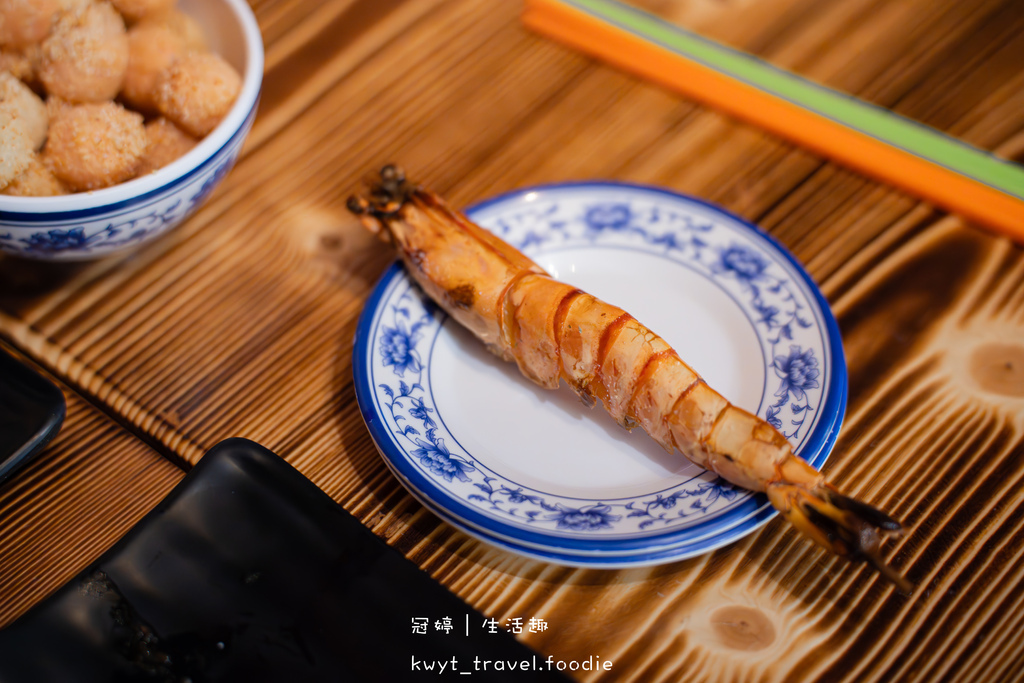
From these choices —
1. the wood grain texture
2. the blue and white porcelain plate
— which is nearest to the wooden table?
the wood grain texture

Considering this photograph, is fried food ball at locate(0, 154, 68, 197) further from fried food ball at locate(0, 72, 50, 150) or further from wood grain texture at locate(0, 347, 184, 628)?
wood grain texture at locate(0, 347, 184, 628)

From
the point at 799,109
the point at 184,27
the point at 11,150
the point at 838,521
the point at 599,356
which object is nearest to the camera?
the point at 838,521

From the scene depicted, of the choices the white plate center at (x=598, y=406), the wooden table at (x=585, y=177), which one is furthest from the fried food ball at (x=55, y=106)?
the white plate center at (x=598, y=406)

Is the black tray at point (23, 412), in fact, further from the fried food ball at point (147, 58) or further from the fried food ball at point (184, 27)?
the fried food ball at point (184, 27)

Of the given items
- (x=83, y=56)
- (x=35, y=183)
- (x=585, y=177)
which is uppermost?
(x=585, y=177)

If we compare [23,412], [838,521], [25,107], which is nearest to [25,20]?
[25,107]

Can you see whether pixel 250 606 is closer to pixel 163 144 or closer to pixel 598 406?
pixel 598 406

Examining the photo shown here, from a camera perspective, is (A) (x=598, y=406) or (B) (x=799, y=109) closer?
(A) (x=598, y=406)
